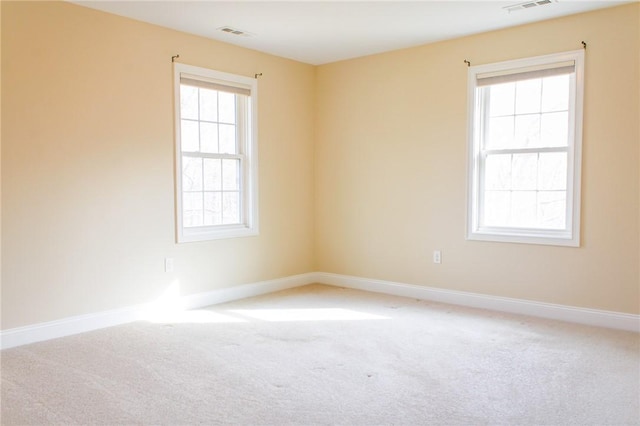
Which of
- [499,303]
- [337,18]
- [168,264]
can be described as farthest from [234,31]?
[499,303]

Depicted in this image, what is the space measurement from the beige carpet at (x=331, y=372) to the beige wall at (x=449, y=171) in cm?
45

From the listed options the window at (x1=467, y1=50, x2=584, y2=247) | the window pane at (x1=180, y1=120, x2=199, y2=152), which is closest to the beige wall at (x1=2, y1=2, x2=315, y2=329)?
the window pane at (x1=180, y1=120, x2=199, y2=152)

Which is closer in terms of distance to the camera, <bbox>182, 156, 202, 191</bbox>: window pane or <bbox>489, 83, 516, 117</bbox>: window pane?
<bbox>489, 83, 516, 117</bbox>: window pane

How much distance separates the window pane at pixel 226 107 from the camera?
5.01m

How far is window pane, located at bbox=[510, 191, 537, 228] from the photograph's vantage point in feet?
14.8

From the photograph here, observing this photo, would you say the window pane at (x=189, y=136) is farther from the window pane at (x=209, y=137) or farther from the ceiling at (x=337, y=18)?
the ceiling at (x=337, y=18)

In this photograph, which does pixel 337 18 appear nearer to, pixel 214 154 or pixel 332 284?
pixel 214 154

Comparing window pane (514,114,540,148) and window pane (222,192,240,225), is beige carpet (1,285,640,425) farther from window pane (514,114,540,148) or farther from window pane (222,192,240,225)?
window pane (514,114,540,148)

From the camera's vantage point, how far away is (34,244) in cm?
370

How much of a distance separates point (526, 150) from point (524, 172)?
0.20 meters

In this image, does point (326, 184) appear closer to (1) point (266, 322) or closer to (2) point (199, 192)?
(2) point (199, 192)

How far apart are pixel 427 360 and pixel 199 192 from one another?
265cm

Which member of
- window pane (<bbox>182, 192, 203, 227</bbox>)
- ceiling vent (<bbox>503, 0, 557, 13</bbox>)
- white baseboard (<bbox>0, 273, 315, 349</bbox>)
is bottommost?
white baseboard (<bbox>0, 273, 315, 349</bbox>)

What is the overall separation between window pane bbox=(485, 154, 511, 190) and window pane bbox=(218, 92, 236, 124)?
98.3 inches
